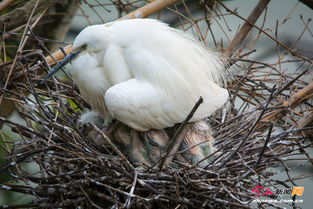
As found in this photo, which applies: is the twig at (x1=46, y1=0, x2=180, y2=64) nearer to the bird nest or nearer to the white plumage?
the bird nest

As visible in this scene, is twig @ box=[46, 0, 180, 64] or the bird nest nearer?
the bird nest

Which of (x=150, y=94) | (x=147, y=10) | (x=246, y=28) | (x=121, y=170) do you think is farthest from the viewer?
(x=246, y=28)

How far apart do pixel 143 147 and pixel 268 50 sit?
1333mm

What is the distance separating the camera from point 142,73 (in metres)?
1.90

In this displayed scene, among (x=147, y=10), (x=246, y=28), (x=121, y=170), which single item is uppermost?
(x=147, y=10)

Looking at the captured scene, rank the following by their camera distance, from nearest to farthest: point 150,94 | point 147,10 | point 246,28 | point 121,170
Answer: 1. point 121,170
2. point 150,94
3. point 147,10
4. point 246,28

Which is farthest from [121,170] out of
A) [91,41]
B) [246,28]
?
[246,28]

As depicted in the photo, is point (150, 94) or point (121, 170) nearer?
point (121, 170)

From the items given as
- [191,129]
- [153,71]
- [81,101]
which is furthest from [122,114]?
[81,101]

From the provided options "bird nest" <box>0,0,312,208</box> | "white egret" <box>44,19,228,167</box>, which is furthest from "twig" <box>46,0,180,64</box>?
"white egret" <box>44,19,228,167</box>

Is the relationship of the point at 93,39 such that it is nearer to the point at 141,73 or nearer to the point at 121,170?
the point at 141,73

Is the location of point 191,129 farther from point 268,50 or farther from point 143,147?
point 268,50

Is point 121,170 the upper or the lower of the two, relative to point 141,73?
lower

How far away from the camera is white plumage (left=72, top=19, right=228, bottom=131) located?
187 centimetres
